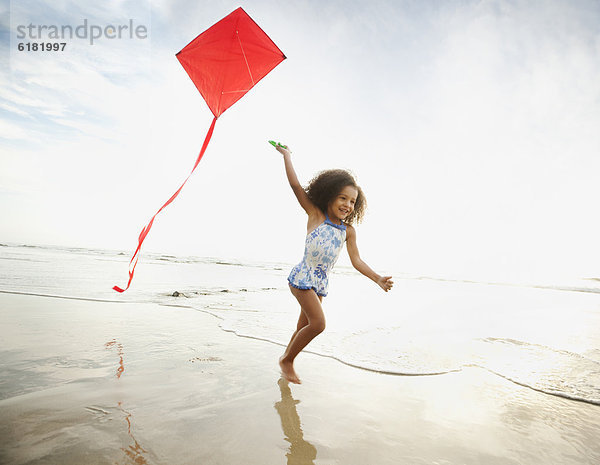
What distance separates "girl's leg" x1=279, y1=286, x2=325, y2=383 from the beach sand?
13 centimetres

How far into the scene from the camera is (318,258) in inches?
123

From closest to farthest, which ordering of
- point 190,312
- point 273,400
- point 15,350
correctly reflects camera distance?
1. point 273,400
2. point 15,350
3. point 190,312

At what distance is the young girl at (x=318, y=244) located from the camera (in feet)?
A: 9.78

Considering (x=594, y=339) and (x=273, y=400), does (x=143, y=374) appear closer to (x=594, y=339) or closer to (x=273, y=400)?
(x=273, y=400)

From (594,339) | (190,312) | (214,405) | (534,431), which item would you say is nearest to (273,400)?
(214,405)

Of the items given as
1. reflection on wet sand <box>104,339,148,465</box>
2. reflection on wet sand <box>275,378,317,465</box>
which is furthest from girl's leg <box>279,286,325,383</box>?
reflection on wet sand <box>104,339,148,465</box>

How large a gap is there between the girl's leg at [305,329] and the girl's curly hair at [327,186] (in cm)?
86

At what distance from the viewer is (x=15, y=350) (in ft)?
10.2

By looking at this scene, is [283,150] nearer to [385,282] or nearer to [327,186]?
[327,186]

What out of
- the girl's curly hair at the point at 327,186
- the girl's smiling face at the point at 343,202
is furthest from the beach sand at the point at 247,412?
the girl's curly hair at the point at 327,186

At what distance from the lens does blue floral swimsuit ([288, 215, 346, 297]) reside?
3068mm

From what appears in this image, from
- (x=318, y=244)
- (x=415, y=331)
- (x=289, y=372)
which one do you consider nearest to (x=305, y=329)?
(x=289, y=372)

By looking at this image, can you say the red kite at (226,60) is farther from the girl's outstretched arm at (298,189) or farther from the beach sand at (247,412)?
the beach sand at (247,412)

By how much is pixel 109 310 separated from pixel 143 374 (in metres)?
2.86
